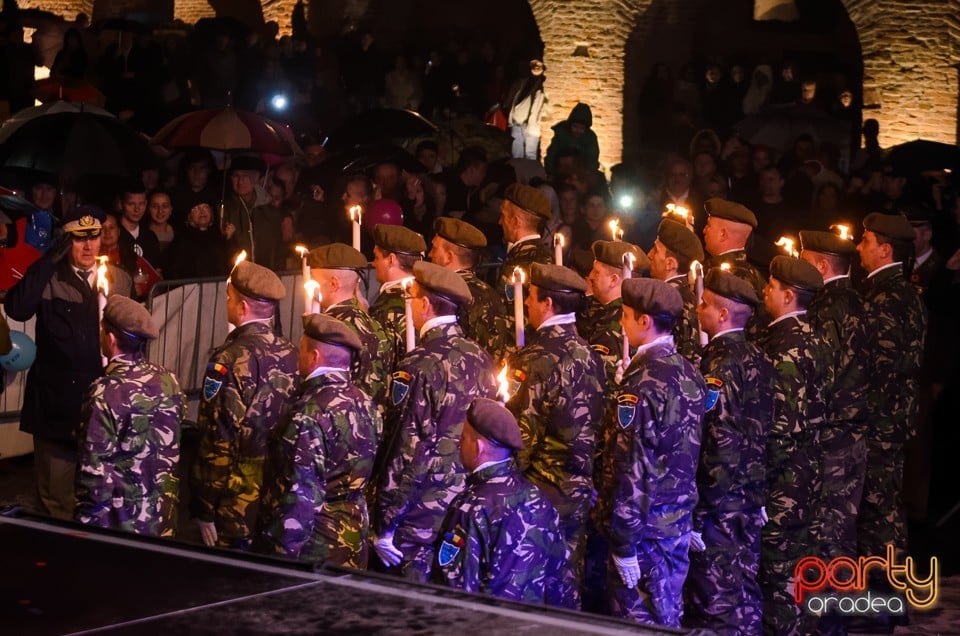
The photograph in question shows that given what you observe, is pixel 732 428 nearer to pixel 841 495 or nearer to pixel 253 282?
pixel 841 495

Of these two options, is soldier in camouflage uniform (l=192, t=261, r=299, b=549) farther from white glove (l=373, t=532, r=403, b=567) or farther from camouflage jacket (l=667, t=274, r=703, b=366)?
camouflage jacket (l=667, t=274, r=703, b=366)

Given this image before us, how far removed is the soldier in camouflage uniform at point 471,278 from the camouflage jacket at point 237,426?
1.83 m

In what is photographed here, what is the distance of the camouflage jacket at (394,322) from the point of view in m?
8.77

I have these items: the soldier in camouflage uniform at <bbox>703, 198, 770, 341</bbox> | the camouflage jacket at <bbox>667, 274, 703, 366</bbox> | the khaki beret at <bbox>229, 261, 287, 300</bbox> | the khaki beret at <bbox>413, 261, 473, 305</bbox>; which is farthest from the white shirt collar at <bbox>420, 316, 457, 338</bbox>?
the soldier in camouflage uniform at <bbox>703, 198, 770, 341</bbox>

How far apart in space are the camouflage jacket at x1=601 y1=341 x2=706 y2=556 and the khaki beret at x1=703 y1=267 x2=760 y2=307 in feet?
2.91

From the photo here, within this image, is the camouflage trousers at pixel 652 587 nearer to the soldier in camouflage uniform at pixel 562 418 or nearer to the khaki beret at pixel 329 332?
the soldier in camouflage uniform at pixel 562 418

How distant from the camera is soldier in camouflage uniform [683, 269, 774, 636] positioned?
25.7 ft

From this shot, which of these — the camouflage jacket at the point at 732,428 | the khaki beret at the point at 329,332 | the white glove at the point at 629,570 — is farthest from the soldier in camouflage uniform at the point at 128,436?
the camouflage jacket at the point at 732,428

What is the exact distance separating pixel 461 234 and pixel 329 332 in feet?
8.65

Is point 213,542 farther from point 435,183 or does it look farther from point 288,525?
point 435,183

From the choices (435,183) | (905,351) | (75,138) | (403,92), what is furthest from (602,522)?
(403,92)

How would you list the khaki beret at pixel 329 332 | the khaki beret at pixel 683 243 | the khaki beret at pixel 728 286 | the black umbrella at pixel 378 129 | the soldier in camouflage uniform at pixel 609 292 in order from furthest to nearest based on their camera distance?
the black umbrella at pixel 378 129 → the khaki beret at pixel 683 243 → the soldier in camouflage uniform at pixel 609 292 → the khaki beret at pixel 728 286 → the khaki beret at pixel 329 332

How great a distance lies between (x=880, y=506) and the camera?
9.50 metres

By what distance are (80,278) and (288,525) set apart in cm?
310
